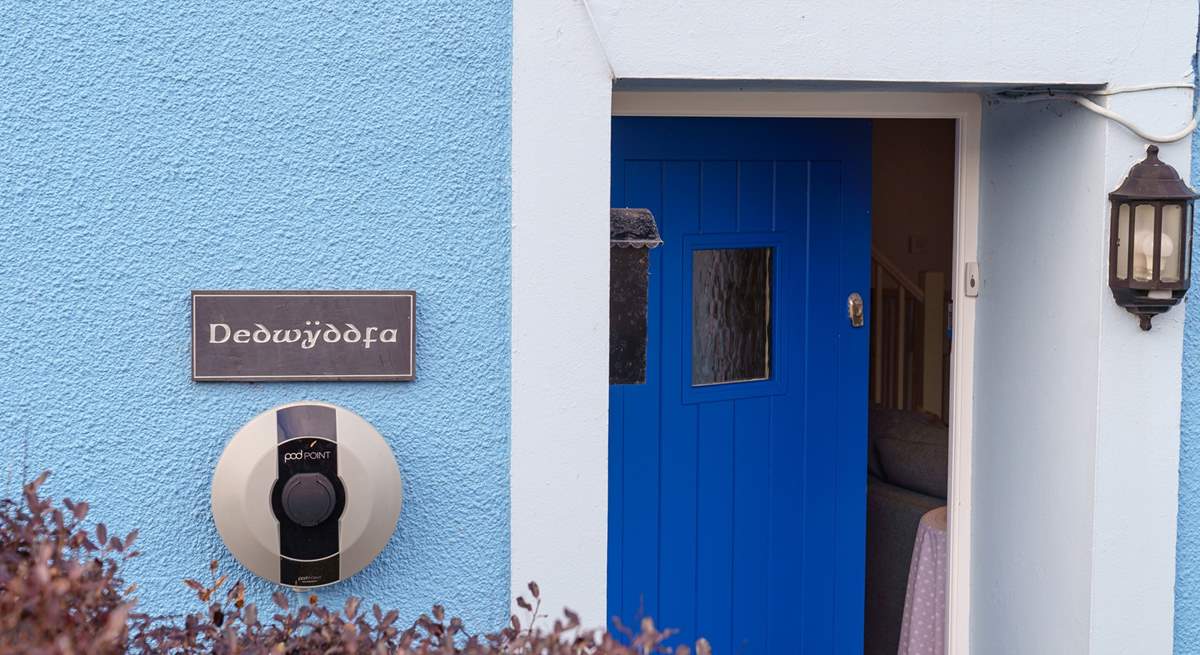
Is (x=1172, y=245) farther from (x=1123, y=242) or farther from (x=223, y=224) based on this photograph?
(x=223, y=224)

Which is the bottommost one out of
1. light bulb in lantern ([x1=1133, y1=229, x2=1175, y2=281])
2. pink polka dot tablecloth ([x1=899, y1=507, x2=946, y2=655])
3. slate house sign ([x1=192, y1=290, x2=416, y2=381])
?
pink polka dot tablecloth ([x1=899, y1=507, x2=946, y2=655])

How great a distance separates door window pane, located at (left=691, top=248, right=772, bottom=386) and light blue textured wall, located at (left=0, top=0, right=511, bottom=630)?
3.28 feet

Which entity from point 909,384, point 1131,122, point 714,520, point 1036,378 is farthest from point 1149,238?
point 909,384

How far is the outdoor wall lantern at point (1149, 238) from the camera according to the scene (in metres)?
3.41

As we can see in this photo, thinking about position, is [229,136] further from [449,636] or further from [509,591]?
[449,636]

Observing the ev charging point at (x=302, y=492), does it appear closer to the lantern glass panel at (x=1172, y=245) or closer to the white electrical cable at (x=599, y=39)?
the white electrical cable at (x=599, y=39)

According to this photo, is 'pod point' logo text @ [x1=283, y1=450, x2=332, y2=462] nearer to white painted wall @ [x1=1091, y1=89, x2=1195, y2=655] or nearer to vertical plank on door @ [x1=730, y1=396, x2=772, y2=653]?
vertical plank on door @ [x1=730, y1=396, x2=772, y2=653]

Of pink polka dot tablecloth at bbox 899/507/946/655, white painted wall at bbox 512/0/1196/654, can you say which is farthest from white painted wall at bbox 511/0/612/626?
pink polka dot tablecloth at bbox 899/507/946/655

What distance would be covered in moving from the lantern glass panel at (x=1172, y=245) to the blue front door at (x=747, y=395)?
42.8 inches

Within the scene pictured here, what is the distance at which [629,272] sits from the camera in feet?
12.3

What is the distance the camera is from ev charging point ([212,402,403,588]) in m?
3.16

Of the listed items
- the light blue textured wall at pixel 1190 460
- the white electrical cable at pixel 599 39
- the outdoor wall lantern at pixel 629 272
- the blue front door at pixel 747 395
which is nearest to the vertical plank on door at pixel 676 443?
the blue front door at pixel 747 395

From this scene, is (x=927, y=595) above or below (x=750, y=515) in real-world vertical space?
below

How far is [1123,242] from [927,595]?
1301mm
